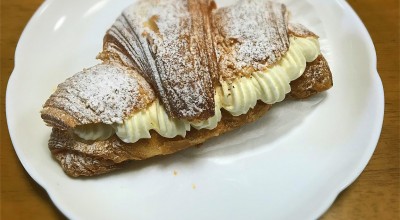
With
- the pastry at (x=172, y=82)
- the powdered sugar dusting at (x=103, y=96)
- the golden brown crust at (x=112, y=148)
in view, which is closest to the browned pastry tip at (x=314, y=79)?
the pastry at (x=172, y=82)

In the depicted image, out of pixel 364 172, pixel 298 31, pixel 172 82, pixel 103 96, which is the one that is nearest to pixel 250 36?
pixel 298 31

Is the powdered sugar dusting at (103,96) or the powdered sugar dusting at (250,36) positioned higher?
the powdered sugar dusting at (250,36)

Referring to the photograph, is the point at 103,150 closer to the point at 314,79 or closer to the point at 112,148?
the point at 112,148

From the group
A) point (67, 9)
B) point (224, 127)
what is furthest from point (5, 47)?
point (224, 127)

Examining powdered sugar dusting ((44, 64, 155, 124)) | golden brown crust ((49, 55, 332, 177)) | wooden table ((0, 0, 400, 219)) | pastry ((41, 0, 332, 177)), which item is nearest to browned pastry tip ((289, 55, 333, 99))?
pastry ((41, 0, 332, 177))

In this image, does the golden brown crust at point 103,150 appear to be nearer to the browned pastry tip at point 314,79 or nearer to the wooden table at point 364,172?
the wooden table at point 364,172

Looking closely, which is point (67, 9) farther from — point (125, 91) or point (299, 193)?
point (299, 193)
